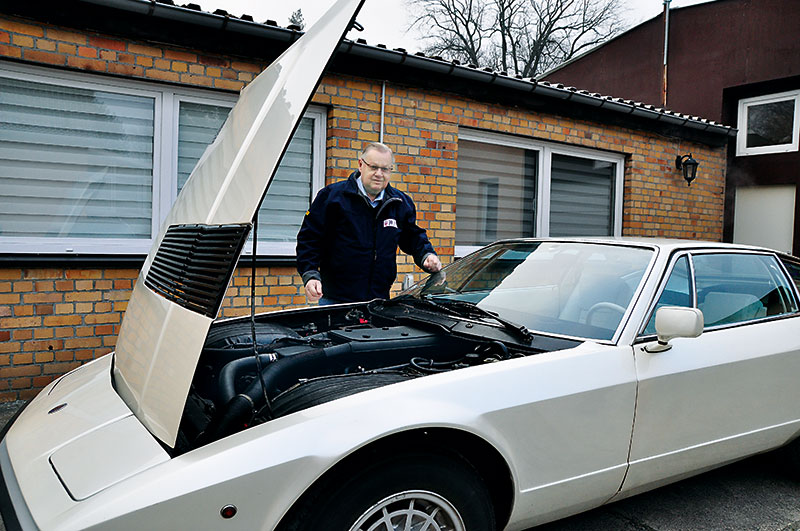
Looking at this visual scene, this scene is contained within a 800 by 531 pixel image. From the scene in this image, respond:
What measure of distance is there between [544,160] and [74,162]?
4864 millimetres

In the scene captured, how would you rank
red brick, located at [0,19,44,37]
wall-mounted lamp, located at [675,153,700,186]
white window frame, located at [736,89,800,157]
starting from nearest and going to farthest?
red brick, located at [0,19,44,37] → wall-mounted lamp, located at [675,153,700,186] → white window frame, located at [736,89,800,157]

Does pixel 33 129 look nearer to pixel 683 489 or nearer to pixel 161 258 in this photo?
pixel 161 258

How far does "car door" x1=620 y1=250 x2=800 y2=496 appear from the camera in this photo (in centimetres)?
243

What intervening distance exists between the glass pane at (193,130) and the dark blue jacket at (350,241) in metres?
1.68

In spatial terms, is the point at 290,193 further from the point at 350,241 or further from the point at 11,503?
the point at 11,503

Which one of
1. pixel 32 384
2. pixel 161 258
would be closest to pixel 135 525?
pixel 161 258

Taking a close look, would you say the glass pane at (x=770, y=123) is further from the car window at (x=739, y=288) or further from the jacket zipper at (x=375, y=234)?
the jacket zipper at (x=375, y=234)

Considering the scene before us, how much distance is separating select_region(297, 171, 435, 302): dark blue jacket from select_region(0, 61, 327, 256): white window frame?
5.04 feet

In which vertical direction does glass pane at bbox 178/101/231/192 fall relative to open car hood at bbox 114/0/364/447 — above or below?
above

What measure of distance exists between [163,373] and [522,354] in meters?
1.35

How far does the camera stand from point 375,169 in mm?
3641

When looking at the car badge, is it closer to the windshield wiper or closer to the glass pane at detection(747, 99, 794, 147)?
the windshield wiper

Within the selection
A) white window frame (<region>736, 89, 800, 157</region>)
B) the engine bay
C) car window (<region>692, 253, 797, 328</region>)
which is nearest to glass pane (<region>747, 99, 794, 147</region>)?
white window frame (<region>736, 89, 800, 157</region>)

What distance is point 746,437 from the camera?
2785 mm
